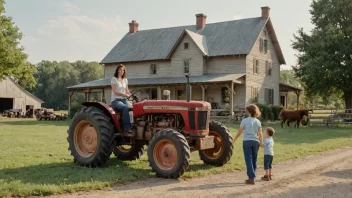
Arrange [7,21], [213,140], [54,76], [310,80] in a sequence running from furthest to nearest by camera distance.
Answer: [54,76], [7,21], [310,80], [213,140]

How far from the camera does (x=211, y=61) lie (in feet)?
116

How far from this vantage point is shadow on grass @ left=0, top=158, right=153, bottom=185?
7692 mm

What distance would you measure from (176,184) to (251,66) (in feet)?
92.5

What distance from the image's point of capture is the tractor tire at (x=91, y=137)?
29.9 feet

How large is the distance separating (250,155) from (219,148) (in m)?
1.90

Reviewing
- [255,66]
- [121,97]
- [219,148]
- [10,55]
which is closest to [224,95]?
[255,66]

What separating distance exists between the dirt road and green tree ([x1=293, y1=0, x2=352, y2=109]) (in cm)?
2306

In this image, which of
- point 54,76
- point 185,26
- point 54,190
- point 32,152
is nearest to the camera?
point 54,190

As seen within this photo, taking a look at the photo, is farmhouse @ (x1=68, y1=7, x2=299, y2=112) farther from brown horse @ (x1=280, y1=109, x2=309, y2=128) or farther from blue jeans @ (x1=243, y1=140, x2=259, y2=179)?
blue jeans @ (x1=243, y1=140, x2=259, y2=179)

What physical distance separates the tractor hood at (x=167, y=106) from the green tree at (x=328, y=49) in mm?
25043

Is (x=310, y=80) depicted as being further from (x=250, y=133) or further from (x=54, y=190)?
(x=54, y=190)

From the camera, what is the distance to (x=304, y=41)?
113 feet

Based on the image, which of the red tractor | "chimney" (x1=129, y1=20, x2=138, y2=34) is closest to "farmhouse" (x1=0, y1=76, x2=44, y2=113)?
"chimney" (x1=129, y1=20, x2=138, y2=34)

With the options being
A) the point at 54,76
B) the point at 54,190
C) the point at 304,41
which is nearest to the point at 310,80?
the point at 304,41
